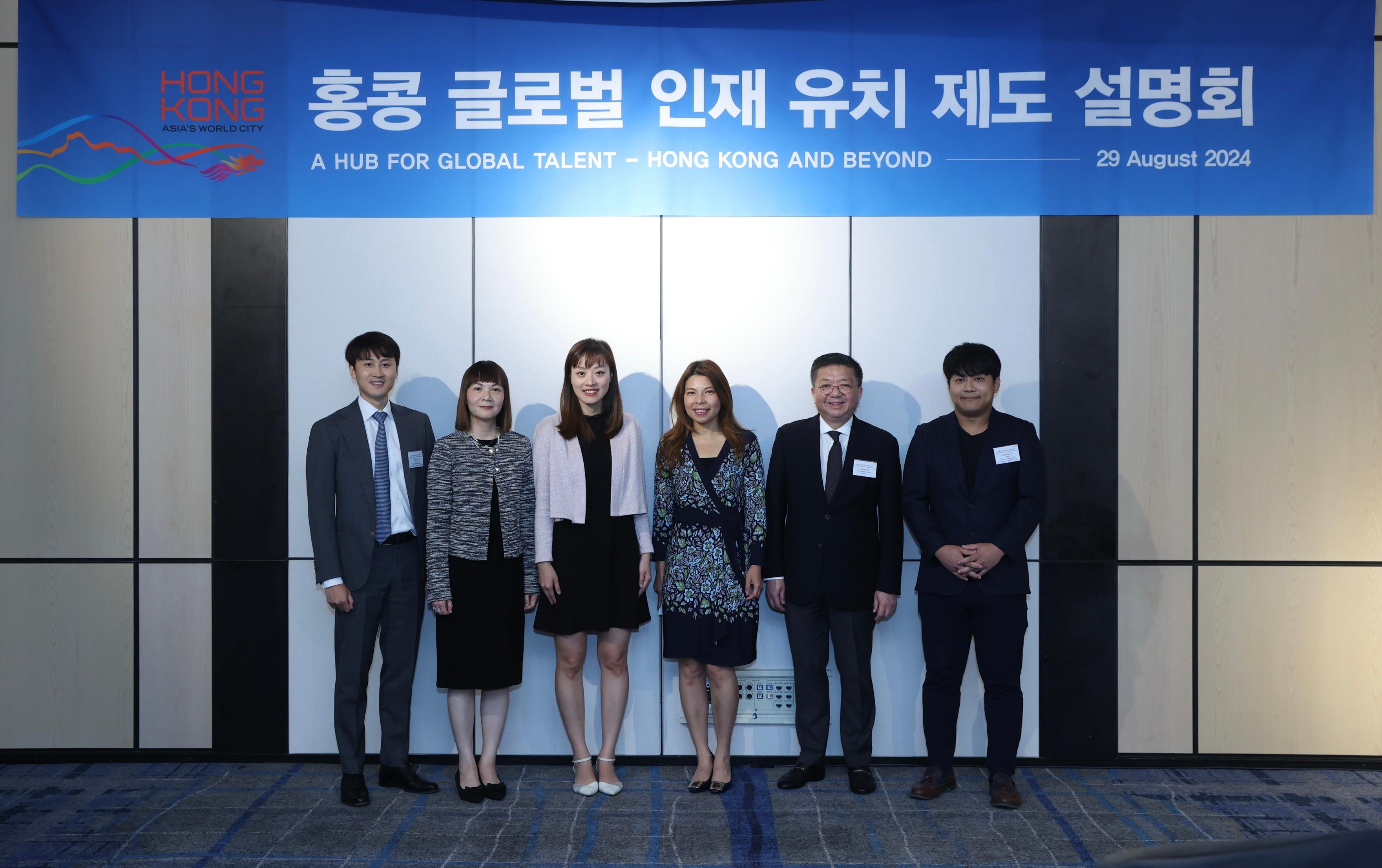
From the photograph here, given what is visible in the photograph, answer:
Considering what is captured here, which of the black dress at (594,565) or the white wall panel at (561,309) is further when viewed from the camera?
the white wall panel at (561,309)

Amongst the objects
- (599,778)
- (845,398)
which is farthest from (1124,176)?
(599,778)

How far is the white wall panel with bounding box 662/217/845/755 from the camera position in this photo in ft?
13.3

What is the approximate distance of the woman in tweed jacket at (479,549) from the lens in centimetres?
345

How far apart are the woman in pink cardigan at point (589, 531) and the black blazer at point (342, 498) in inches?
22.0

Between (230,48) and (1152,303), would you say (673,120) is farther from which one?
(1152,303)

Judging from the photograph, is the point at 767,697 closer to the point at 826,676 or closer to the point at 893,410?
the point at 826,676

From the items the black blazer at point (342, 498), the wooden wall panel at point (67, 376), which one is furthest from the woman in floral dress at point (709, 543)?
the wooden wall panel at point (67, 376)

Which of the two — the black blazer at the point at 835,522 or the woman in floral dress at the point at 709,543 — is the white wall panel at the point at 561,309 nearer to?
the woman in floral dress at the point at 709,543

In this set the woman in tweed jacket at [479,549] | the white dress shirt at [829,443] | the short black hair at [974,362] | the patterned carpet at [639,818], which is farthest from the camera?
the white dress shirt at [829,443]

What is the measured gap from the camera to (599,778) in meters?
3.69

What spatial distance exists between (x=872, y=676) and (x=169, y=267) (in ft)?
13.3

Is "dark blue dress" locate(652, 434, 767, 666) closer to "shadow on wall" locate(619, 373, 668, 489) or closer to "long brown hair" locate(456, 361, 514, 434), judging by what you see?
"shadow on wall" locate(619, 373, 668, 489)

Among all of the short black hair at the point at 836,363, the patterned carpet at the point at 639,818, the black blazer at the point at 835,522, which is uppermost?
the short black hair at the point at 836,363

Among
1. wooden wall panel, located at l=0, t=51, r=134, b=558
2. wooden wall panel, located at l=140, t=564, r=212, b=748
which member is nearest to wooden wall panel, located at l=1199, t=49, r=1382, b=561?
wooden wall panel, located at l=140, t=564, r=212, b=748
